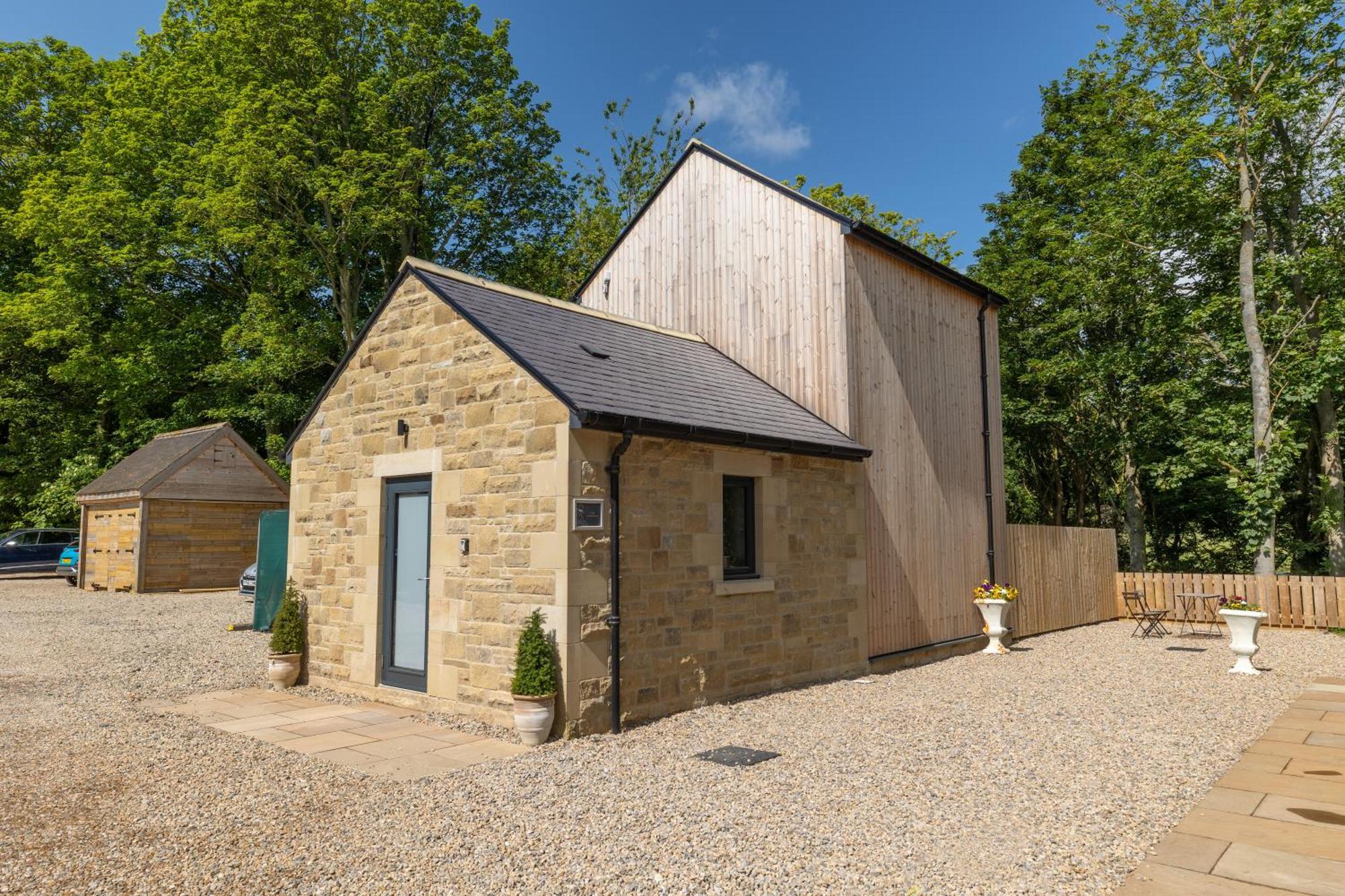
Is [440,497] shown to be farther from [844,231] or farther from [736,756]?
[844,231]

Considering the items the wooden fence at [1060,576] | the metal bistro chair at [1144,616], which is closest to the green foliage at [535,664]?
the wooden fence at [1060,576]

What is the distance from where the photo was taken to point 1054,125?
26.5 meters

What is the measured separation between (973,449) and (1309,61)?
1403 cm

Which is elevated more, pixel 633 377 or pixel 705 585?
pixel 633 377

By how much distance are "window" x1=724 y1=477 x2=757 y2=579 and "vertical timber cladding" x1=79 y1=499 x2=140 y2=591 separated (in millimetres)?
19076

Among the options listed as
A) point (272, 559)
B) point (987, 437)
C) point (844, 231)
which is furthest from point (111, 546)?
point (987, 437)

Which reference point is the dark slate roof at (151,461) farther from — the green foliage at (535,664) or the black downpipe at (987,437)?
the black downpipe at (987,437)

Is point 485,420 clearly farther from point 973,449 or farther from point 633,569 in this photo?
point 973,449

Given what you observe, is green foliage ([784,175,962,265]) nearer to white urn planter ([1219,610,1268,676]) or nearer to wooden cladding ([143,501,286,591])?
white urn planter ([1219,610,1268,676])

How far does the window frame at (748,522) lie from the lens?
966 centimetres

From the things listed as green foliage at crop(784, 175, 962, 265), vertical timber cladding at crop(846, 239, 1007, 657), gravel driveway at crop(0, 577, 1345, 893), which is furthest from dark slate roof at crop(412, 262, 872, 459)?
green foliage at crop(784, 175, 962, 265)

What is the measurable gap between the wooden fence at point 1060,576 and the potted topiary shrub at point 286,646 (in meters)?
11.8

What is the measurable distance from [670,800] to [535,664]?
1998mm

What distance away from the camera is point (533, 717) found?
712 cm
